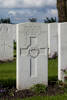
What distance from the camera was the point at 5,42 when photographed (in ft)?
45.1

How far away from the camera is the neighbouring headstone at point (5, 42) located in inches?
534

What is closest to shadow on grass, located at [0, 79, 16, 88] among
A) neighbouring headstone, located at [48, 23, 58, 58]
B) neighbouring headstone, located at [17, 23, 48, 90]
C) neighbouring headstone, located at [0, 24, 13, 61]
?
neighbouring headstone, located at [17, 23, 48, 90]

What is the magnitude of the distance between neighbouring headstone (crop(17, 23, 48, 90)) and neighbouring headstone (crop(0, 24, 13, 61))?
586 centimetres

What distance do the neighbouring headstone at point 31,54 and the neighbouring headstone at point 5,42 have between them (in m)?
5.86

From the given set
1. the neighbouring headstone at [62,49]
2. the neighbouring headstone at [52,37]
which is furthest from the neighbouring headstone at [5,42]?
the neighbouring headstone at [62,49]

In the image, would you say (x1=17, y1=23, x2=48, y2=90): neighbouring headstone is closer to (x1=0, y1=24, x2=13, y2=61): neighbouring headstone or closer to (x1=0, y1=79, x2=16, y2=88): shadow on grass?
(x1=0, y1=79, x2=16, y2=88): shadow on grass

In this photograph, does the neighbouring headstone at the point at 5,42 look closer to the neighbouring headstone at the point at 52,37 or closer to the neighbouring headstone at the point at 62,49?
the neighbouring headstone at the point at 52,37

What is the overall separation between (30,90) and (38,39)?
1284mm

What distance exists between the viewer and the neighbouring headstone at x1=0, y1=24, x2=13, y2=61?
13.6m

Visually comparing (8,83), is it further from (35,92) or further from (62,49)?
(62,49)

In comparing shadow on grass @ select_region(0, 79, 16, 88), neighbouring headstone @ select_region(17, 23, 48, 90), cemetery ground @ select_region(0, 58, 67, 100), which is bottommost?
cemetery ground @ select_region(0, 58, 67, 100)

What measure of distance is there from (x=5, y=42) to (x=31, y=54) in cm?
613

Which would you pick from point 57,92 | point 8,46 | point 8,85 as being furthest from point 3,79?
point 8,46

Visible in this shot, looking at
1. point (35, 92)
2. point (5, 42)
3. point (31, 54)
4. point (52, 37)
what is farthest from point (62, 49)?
point (52, 37)
